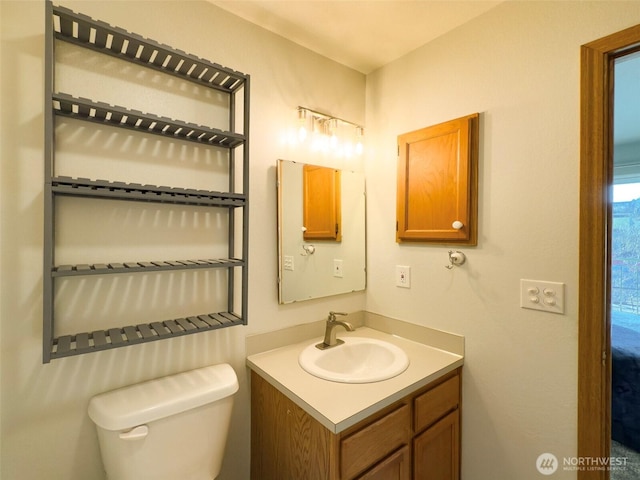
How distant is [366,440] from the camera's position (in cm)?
106

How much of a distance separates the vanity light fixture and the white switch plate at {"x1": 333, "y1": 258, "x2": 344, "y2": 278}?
633 mm

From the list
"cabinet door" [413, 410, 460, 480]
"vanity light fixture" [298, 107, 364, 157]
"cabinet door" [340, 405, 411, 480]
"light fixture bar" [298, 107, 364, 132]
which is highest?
"light fixture bar" [298, 107, 364, 132]

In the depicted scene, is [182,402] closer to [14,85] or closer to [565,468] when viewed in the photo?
[14,85]

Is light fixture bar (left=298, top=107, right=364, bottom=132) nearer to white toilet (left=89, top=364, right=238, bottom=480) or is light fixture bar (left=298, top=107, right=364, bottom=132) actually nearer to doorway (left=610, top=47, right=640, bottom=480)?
doorway (left=610, top=47, right=640, bottom=480)

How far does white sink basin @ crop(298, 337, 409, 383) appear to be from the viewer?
138 centimetres

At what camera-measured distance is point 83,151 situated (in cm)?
106

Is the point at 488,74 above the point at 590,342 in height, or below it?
above

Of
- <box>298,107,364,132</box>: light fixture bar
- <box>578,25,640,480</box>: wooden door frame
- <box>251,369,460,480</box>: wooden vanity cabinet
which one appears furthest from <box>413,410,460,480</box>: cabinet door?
<box>298,107,364,132</box>: light fixture bar

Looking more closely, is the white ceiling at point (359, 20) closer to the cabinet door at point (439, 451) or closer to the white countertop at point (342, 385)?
the white countertop at point (342, 385)

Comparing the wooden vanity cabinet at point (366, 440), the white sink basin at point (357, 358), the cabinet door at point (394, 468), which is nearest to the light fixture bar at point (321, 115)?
the white sink basin at point (357, 358)

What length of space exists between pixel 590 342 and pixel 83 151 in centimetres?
193

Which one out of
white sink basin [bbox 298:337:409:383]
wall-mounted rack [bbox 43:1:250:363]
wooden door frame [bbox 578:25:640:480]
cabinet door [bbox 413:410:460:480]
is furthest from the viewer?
white sink basin [bbox 298:337:409:383]

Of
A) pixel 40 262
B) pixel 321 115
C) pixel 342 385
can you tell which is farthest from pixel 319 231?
pixel 40 262

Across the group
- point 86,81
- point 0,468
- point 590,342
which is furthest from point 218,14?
point 590,342
